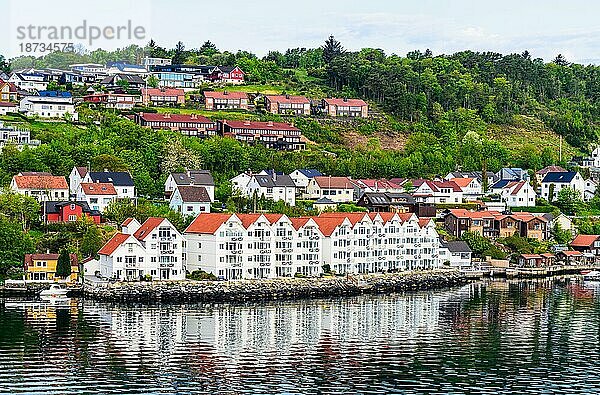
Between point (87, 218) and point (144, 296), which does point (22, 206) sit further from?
point (144, 296)

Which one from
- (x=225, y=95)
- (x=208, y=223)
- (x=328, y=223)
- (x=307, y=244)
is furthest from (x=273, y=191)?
(x=225, y=95)

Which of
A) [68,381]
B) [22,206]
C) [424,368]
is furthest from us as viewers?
[22,206]

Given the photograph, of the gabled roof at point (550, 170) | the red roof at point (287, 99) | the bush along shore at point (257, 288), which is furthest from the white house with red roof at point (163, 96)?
the bush along shore at point (257, 288)

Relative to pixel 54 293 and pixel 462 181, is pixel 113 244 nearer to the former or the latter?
pixel 54 293

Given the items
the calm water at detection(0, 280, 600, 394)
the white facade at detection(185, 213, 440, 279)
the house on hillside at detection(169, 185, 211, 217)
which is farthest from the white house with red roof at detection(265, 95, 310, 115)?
the calm water at detection(0, 280, 600, 394)

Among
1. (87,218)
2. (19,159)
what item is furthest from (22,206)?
(19,159)

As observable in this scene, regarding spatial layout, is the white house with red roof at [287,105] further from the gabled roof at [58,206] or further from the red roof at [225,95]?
the gabled roof at [58,206]
